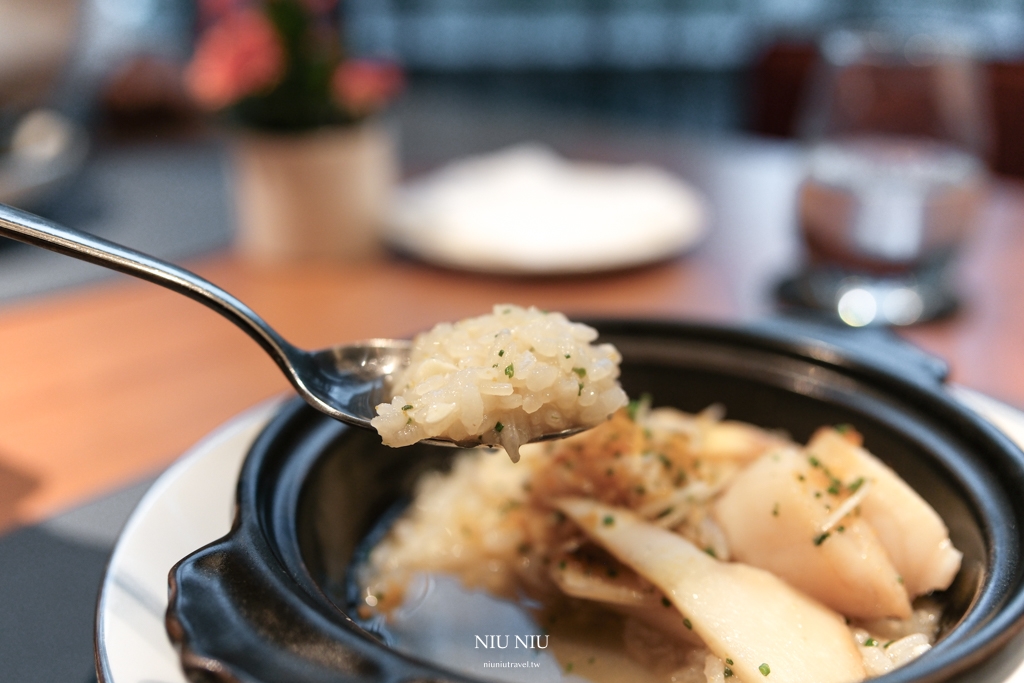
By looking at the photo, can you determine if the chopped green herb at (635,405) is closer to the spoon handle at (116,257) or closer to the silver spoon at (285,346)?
the silver spoon at (285,346)

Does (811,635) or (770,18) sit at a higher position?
(770,18)

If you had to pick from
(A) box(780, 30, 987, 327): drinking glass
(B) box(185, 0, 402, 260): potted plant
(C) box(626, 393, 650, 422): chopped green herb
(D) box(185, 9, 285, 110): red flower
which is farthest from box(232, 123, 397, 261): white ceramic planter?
(C) box(626, 393, 650, 422): chopped green herb

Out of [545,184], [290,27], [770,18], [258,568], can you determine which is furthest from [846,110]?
[770,18]

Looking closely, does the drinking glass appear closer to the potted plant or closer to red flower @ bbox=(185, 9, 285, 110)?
the potted plant

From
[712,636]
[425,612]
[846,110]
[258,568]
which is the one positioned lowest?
[425,612]

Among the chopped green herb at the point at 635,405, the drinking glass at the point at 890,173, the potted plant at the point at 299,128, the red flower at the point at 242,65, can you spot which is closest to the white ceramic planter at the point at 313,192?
the potted plant at the point at 299,128

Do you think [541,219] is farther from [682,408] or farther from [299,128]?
[682,408]

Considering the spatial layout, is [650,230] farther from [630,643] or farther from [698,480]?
[630,643]
